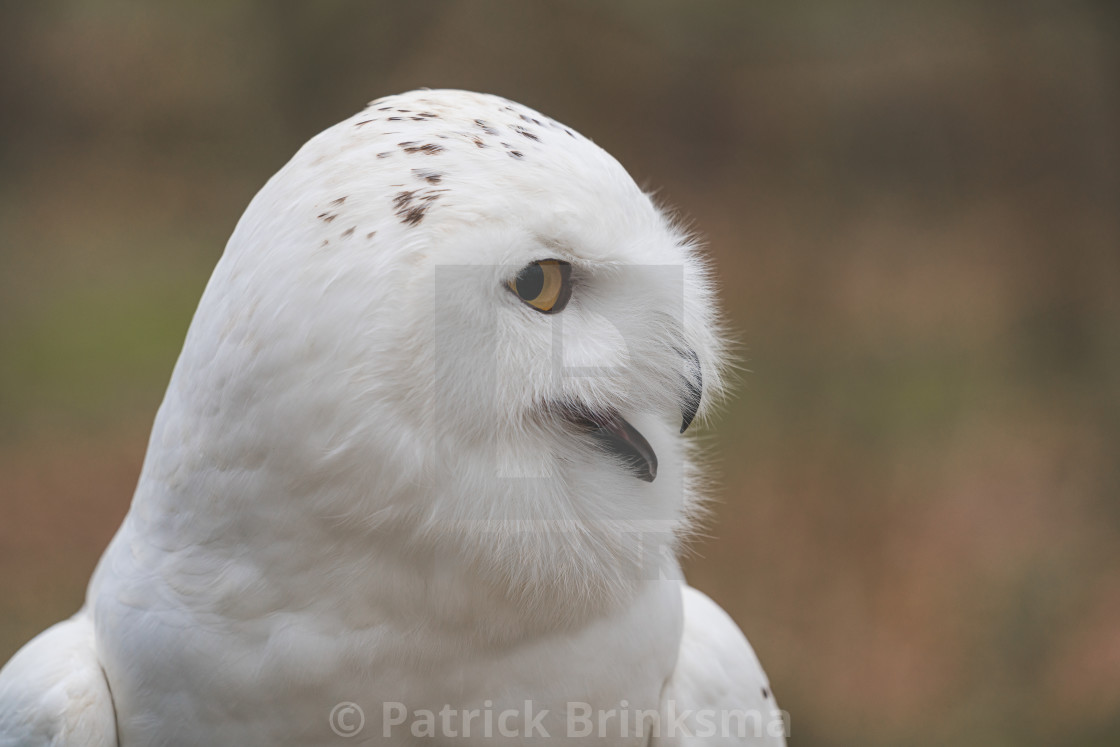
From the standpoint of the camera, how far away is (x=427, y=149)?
0.86 meters

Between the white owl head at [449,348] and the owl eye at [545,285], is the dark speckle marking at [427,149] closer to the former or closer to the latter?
the white owl head at [449,348]

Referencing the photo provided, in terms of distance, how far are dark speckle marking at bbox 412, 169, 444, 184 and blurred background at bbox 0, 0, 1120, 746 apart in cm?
217

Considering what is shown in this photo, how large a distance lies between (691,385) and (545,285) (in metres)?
0.21

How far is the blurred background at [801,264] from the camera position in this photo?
8.76 ft

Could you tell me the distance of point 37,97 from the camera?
2982mm

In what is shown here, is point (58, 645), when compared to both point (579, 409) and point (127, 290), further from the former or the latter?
point (127, 290)

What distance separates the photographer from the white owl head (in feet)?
2.65

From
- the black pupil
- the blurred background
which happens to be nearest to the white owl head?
the black pupil

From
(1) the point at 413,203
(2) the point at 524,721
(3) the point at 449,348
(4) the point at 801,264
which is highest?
(1) the point at 413,203

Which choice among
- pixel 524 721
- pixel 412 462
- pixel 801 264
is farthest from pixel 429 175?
pixel 801 264

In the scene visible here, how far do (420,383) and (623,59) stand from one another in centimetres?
248

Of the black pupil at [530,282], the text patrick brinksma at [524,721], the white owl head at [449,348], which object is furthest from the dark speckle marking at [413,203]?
the text patrick brinksma at [524,721]

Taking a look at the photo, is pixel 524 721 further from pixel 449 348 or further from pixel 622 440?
pixel 449 348

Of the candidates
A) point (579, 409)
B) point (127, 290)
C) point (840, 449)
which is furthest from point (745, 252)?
point (579, 409)
